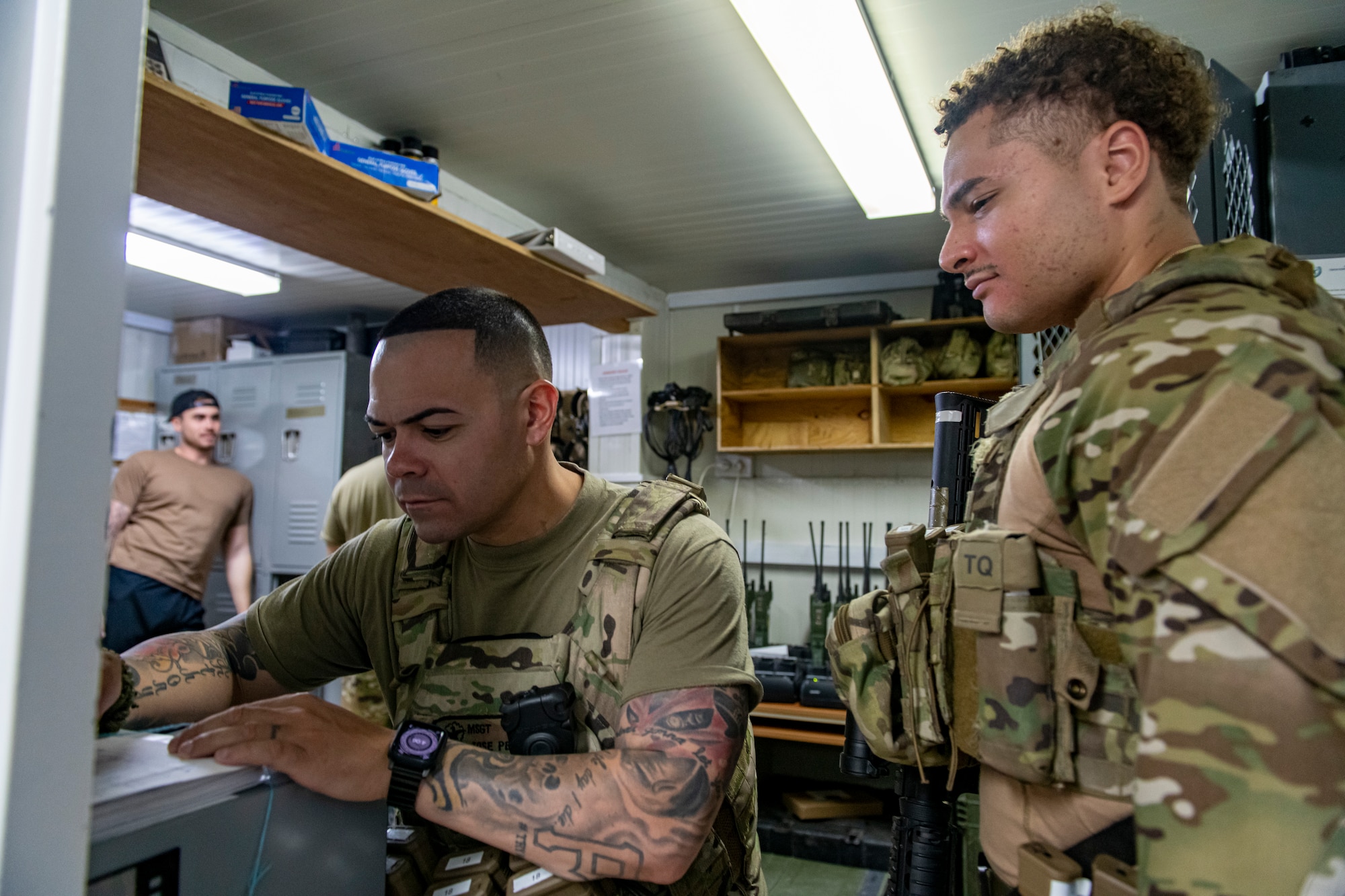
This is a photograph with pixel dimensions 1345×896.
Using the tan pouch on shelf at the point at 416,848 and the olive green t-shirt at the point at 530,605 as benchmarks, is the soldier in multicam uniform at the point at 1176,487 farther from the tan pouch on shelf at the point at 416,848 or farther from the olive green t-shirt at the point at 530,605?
the tan pouch on shelf at the point at 416,848

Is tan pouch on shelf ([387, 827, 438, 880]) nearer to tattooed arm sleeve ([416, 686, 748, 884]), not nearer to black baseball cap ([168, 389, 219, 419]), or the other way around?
tattooed arm sleeve ([416, 686, 748, 884])

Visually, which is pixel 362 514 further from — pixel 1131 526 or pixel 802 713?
pixel 1131 526

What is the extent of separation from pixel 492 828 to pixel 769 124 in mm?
2826

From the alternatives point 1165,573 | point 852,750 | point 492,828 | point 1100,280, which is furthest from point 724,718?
point 1100,280

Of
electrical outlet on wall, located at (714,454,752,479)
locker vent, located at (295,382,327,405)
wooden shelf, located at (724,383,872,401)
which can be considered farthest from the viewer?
electrical outlet on wall, located at (714,454,752,479)

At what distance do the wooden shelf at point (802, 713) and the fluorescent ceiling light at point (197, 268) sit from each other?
3564 millimetres

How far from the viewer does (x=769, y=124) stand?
321cm

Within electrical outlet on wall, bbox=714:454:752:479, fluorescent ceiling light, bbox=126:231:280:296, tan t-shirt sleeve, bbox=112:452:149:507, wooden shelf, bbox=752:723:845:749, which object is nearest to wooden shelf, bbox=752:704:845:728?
wooden shelf, bbox=752:723:845:749

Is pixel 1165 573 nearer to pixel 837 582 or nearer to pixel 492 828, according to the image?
pixel 492 828

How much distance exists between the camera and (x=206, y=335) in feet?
19.4

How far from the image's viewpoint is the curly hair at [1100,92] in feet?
3.43

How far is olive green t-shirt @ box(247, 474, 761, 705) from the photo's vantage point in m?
1.20

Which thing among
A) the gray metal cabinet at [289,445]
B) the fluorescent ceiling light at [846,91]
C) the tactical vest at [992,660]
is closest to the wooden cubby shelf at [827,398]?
the fluorescent ceiling light at [846,91]

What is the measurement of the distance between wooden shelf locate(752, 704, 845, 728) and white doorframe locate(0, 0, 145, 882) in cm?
364
